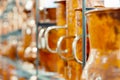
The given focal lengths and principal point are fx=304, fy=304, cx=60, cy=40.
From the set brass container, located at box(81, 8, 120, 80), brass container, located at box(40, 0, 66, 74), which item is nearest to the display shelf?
brass container, located at box(40, 0, 66, 74)

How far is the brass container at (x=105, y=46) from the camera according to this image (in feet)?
2.09

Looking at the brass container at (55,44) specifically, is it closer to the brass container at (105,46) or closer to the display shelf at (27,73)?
the display shelf at (27,73)

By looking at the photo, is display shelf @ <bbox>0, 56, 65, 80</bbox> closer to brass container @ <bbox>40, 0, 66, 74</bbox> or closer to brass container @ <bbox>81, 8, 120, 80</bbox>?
brass container @ <bbox>40, 0, 66, 74</bbox>

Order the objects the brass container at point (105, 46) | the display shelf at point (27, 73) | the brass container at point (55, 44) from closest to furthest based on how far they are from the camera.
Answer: the brass container at point (105, 46) → the brass container at point (55, 44) → the display shelf at point (27, 73)

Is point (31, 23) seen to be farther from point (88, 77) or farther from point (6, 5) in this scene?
point (88, 77)

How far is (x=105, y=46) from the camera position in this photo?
26.0 inches

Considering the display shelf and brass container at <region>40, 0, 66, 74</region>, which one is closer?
brass container at <region>40, 0, 66, 74</region>

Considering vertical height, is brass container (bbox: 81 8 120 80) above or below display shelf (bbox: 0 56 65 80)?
above

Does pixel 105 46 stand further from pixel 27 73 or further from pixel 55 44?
pixel 27 73

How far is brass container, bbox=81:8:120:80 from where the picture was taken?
64 cm

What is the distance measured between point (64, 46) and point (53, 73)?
1.22ft

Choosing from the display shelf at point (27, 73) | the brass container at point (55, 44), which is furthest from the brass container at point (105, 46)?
the display shelf at point (27, 73)

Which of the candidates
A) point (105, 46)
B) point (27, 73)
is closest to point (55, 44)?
point (27, 73)

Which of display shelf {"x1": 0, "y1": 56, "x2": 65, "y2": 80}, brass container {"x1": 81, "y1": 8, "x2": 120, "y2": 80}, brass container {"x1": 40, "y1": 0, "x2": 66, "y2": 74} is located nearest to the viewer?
brass container {"x1": 81, "y1": 8, "x2": 120, "y2": 80}
